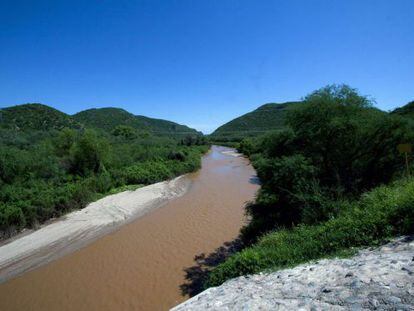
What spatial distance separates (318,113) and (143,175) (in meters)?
18.9

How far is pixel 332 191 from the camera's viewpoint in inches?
411

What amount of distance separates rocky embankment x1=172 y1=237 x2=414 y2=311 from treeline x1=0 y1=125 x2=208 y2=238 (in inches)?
525

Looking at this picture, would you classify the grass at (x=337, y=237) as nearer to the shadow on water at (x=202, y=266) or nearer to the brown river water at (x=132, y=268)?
the shadow on water at (x=202, y=266)

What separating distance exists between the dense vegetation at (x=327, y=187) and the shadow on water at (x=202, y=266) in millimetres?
932

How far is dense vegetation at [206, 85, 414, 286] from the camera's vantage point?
6699 mm

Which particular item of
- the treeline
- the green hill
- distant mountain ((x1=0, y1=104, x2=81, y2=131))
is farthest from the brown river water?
the green hill

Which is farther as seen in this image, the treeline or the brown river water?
the treeline

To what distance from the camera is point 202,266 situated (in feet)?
35.1

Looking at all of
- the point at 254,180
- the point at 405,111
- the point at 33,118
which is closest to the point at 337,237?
the point at 254,180

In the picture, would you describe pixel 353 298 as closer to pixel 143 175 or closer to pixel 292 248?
pixel 292 248

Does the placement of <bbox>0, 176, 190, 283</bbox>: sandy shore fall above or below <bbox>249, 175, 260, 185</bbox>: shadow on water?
above

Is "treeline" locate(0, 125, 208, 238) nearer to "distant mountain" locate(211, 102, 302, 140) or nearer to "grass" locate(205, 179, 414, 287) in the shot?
"grass" locate(205, 179, 414, 287)

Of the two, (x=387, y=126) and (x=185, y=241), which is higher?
(x=387, y=126)

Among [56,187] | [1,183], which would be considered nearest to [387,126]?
[56,187]
